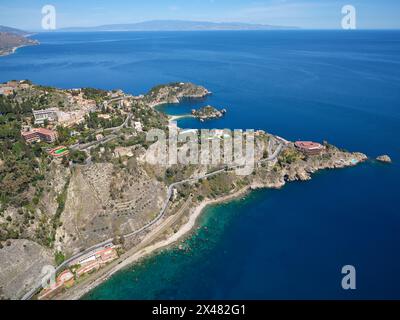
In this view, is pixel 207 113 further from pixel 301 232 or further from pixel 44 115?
pixel 301 232

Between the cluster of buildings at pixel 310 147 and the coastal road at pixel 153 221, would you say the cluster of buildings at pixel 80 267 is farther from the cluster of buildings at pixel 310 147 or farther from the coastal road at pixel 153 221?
the cluster of buildings at pixel 310 147

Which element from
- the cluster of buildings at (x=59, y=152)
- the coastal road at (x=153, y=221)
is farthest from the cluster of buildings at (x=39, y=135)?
the coastal road at (x=153, y=221)

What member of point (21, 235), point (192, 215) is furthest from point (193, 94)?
point (21, 235)

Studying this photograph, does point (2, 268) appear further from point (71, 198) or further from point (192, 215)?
point (192, 215)

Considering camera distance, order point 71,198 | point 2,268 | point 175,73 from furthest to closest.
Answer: point 175,73 → point 71,198 → point 2,268

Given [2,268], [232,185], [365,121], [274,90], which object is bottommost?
[2,268]

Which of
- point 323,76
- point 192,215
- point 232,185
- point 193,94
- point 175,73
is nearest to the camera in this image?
point 192,215

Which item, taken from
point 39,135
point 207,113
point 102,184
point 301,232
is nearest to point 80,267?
point 102,184

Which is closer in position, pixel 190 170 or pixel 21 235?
pixel 21 235
